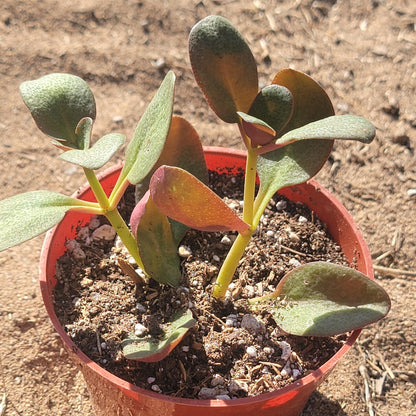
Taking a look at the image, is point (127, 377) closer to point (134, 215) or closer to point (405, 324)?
point (134, 215)

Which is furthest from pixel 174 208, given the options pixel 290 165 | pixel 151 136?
pixel 290 165

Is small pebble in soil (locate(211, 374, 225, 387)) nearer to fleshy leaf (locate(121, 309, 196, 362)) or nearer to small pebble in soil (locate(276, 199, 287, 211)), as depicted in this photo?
fleshy leaf (locate(121, 309, 196, 362))

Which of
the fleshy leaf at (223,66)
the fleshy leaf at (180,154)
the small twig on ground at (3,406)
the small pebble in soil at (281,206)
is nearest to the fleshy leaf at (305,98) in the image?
the fleshy leaf at (223,66)

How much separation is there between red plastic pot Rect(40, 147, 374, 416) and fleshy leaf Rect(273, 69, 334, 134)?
11.1 inches

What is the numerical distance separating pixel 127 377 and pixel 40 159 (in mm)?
1189

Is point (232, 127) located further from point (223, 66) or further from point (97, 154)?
point (97, 154)

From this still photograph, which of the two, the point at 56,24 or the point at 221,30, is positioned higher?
the point at 221,30

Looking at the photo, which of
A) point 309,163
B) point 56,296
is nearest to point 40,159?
point 56,296

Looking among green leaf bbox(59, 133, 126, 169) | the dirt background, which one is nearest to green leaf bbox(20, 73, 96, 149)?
green leaf bbox(59, 133, 126, 169)

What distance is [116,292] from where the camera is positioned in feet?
4.40

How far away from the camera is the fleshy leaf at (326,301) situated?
3.69 ft

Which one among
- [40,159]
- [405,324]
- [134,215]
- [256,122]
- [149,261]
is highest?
[256,122]

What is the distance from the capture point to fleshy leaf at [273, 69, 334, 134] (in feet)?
3.93

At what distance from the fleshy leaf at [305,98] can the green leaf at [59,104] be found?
389 mm
